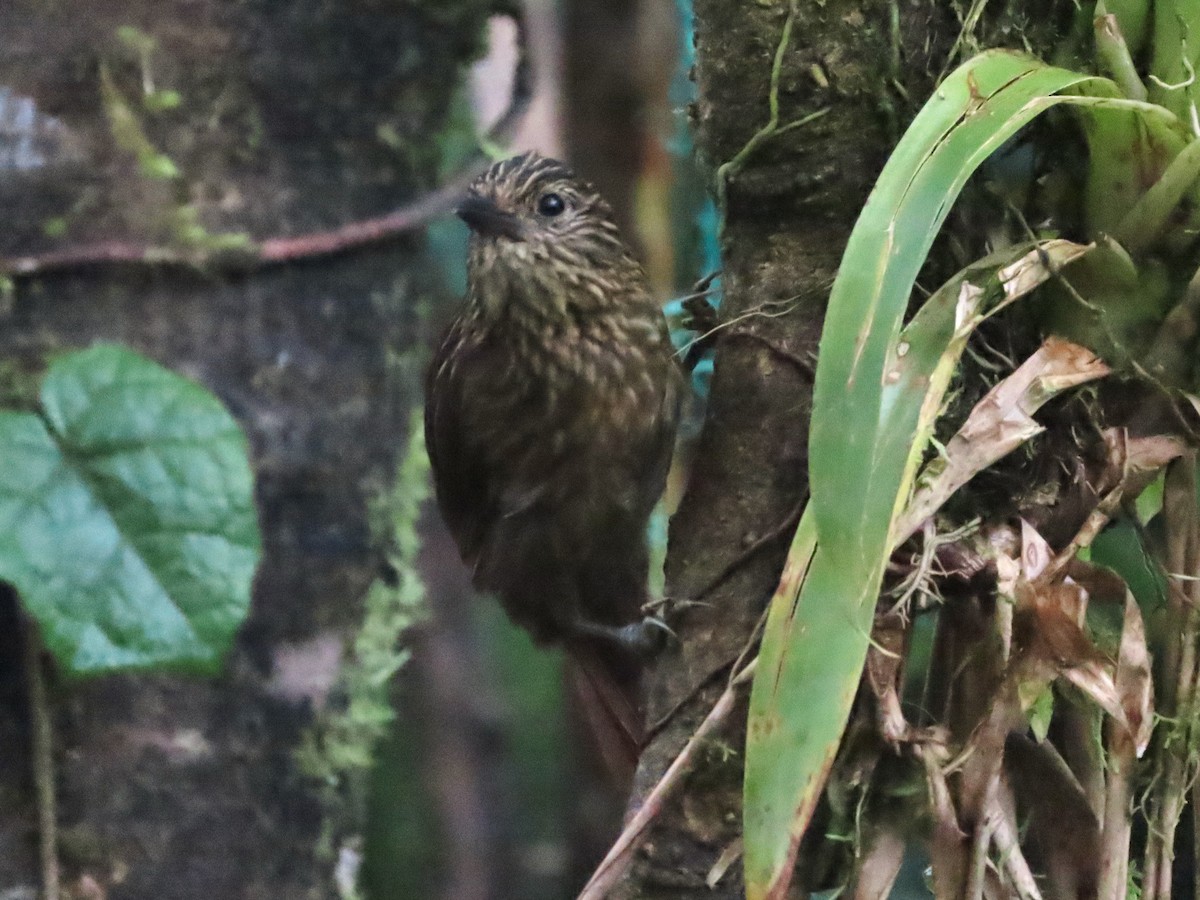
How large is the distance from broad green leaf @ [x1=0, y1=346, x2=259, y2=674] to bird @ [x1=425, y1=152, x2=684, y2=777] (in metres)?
0.32

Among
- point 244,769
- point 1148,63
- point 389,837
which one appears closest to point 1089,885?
point 1148,63

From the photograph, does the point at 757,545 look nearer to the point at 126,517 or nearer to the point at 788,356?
the point at 788,356

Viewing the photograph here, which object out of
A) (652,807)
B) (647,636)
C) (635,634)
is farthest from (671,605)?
(635,634)

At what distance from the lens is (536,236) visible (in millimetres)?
1425

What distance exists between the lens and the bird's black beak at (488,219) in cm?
Result: 139

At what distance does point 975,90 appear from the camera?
74 cm

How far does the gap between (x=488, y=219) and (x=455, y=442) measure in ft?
0.94

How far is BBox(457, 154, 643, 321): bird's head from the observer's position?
1.41m

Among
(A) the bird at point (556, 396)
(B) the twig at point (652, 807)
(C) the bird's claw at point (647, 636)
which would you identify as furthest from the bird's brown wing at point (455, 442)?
(B) the twig at point (652, 807)

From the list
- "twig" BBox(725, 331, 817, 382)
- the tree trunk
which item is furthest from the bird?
"twig" BBox(725, 331, 817, 382)

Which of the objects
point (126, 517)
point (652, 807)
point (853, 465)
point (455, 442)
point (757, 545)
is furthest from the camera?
point (455, 442)

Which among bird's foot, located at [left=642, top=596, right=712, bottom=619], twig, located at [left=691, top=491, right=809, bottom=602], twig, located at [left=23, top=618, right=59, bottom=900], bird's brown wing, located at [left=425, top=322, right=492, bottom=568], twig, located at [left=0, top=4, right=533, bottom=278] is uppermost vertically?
twig, located at [left=0, top=4, right=533, bottom=278]

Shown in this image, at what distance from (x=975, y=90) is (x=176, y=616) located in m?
0.90

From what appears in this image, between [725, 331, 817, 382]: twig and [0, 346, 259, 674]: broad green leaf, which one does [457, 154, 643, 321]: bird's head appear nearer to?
[0, 346, 259, 674]: broad green leaf
